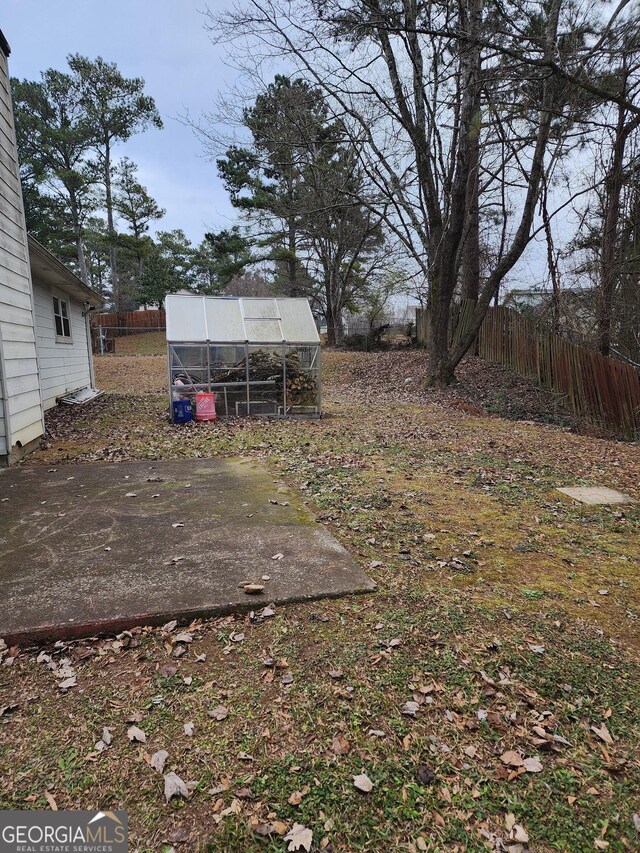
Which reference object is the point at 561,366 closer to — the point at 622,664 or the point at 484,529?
the point at 484,529

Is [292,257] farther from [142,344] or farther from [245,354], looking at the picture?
[245,354]

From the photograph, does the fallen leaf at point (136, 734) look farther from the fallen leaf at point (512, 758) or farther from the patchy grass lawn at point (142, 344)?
the patchy grass lawn at point (142, 344)

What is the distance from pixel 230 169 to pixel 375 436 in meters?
17.3

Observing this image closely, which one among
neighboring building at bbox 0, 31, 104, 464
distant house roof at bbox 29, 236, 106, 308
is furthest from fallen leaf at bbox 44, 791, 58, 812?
distant house roof at bbox 29, 236, 106, 308

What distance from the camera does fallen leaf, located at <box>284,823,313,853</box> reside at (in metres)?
1.48

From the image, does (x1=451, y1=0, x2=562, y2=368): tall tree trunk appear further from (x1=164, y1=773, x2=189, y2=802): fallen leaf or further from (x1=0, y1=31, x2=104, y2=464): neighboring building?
(x1=164, y1=773, x2=189, y2=802): fallen leaf

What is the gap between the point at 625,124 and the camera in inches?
353

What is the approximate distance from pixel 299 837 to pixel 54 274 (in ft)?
33.7

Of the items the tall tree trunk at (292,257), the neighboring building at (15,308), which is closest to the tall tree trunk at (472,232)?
the tall tree trunk at (292,257)

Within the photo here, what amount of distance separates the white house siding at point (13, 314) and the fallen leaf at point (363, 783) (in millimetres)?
5584

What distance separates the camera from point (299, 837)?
1.51 m

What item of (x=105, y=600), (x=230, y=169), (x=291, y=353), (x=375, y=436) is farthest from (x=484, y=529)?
(x=230, y=169)

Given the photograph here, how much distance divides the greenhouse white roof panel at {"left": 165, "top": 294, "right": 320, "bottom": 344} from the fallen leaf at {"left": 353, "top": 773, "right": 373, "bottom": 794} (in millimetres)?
8221

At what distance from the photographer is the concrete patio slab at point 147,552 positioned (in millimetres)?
2586
